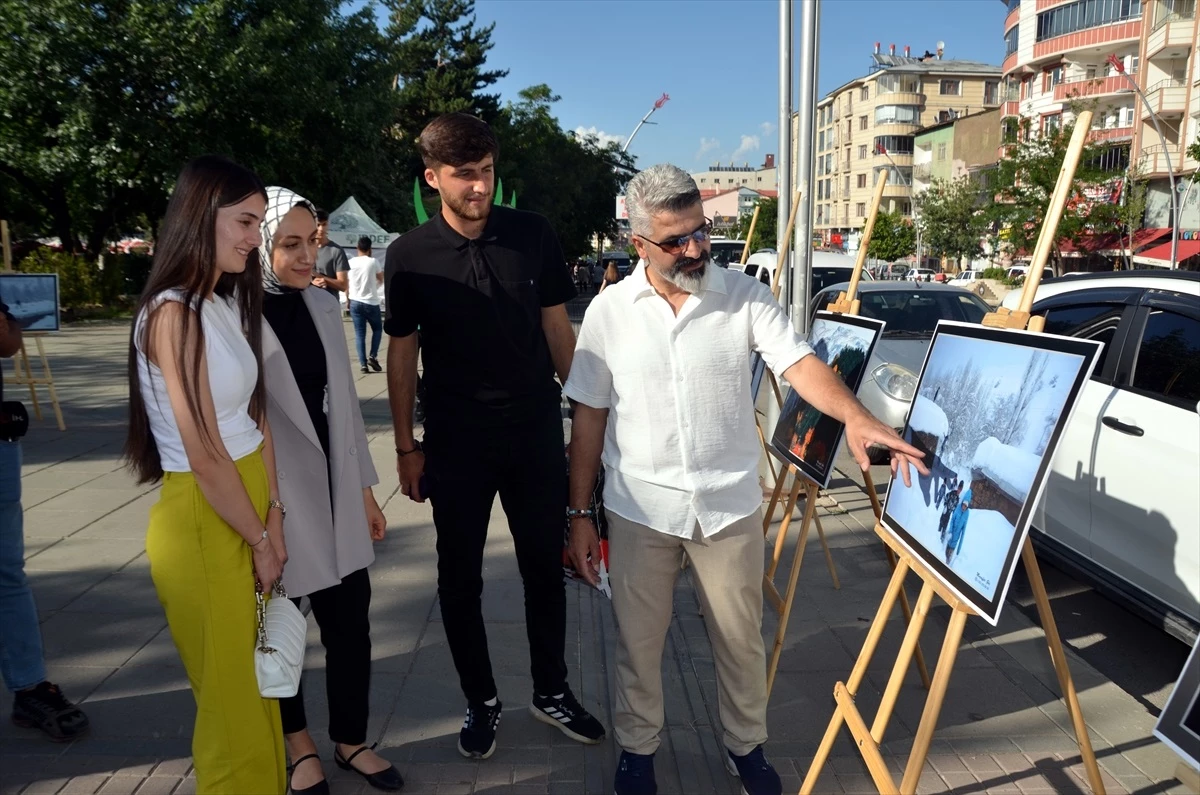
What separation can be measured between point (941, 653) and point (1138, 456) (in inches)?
82.6

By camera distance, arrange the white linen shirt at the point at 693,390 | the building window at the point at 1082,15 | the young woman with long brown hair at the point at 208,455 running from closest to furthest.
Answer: the young woman with long brown hair at the point at 208,455 < the white linen shirt at the point at 693,390 < the building window at the point at 1082,15

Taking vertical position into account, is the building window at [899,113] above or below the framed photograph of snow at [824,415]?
above

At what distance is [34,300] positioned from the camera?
866 centimetres

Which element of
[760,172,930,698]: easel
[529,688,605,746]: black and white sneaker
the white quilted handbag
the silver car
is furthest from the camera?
the silver car

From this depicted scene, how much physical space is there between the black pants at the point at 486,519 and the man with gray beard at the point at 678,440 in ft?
0.75

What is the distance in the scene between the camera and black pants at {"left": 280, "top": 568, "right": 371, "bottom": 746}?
3.04 m

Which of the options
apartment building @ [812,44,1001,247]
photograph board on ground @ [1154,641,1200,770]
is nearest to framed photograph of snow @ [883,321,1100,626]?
photograph board on ground @ [1154,641,1200,770]

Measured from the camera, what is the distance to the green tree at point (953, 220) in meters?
56.1

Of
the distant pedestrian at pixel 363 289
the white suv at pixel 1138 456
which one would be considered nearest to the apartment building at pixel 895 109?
the distant pedestrian at pixel 363 289

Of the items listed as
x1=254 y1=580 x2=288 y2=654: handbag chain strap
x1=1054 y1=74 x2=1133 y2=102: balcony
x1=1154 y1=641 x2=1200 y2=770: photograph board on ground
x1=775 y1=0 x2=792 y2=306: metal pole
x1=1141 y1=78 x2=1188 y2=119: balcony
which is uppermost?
x1=1054 y1=74 x2=1133 y2=102: balcony

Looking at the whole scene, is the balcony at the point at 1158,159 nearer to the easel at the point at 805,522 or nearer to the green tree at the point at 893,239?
the green tree at the point at 893,239

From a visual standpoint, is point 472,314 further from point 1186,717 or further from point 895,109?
point 895,109

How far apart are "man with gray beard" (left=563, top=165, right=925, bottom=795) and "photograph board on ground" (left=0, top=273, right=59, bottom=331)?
7.57m

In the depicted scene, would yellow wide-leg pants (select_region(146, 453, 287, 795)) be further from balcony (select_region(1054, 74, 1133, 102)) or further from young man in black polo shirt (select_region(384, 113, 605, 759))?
balcony (select_region(1054, 74, 1133, 102))
